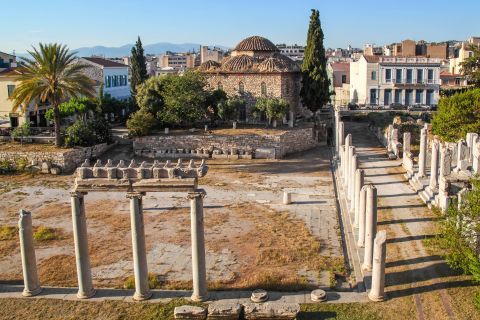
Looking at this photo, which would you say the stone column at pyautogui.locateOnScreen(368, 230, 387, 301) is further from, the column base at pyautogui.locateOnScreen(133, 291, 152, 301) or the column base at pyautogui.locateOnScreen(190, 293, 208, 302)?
the column base at pyautogui.locateOnScreen(133, 291, 152, 301)

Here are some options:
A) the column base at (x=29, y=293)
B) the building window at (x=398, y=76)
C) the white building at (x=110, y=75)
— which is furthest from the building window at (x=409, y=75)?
the column base at (x=29, y=293)

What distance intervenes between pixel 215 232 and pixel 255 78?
2806 centimetres

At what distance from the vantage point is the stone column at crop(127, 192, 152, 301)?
16.1 metres

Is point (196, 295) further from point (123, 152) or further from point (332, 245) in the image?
point (123, 152)

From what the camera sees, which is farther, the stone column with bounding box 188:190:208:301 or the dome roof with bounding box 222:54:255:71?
the dome roof with bounding box 222:54:255:71

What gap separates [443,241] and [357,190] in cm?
774

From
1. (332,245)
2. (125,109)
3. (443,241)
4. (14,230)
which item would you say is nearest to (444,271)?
(443,241)

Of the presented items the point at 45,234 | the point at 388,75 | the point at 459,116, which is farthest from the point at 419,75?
the point at 45,234

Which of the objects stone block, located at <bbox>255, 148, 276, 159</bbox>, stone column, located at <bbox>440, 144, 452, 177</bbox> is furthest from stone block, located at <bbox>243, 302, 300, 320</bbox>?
stone block, located at <bbox>255, 148, 276, 159</bbox>

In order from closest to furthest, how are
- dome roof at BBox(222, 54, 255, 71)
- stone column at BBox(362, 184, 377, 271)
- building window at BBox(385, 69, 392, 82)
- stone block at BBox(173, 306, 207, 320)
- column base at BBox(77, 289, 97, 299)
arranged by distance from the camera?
stone block at BBox(173, 306, 207, 320)
column base at BBox(77, 289, 97, 299)
stone column at BBox(362, 184, 377, 271)
dome roof at BBox(222, 54, 255, 71)
building window at BBox(385, 69, 392, 82)

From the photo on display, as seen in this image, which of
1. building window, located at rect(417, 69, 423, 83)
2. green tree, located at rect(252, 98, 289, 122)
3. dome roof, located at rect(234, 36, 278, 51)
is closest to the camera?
green tree, located at rect(252, 98, 289, 122)

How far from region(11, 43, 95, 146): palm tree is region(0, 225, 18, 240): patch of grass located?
14.9m

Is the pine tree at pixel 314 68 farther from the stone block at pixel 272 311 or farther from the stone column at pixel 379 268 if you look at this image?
the stone block at pixel 272 311

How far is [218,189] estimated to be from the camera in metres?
32.7
